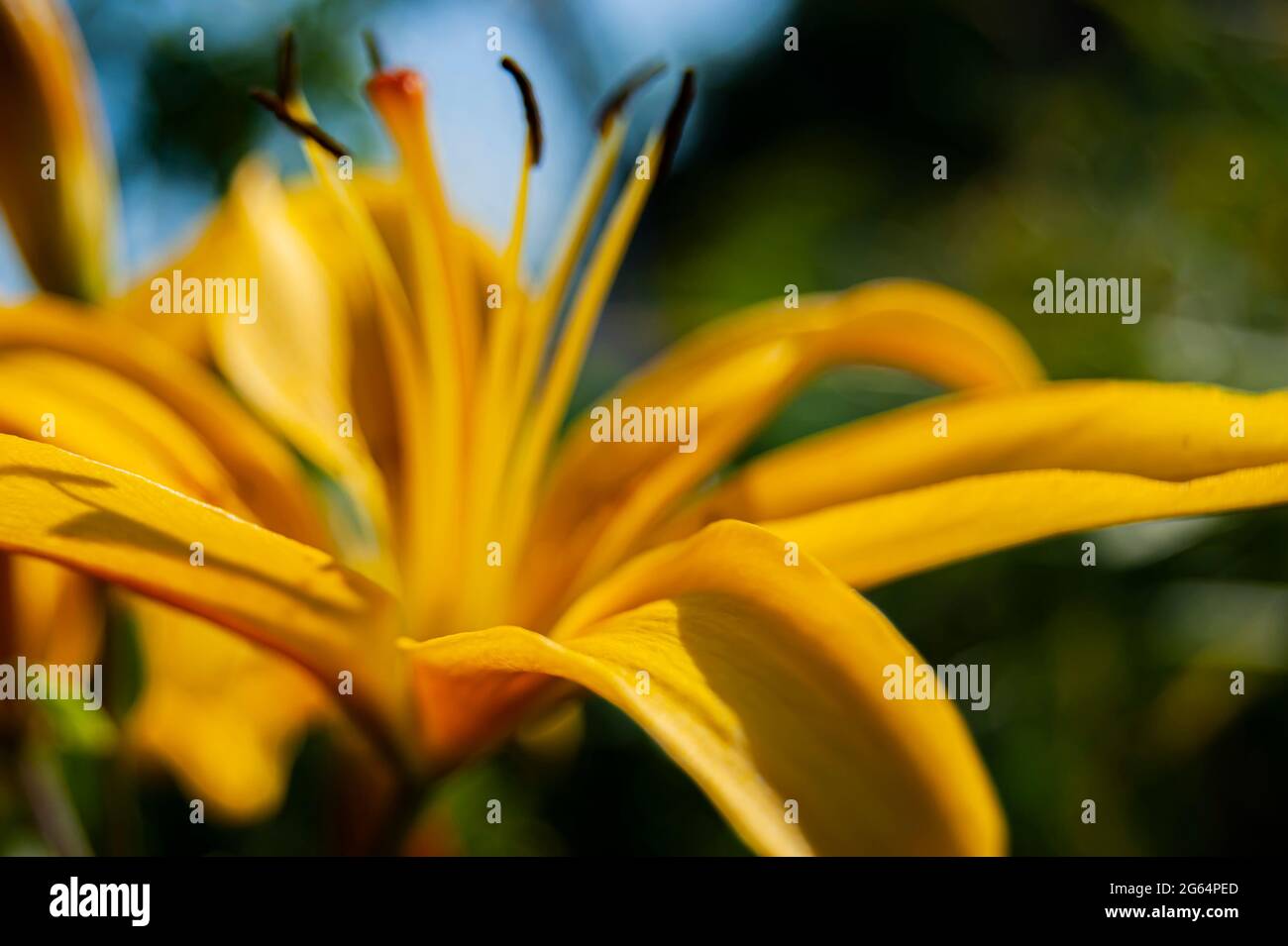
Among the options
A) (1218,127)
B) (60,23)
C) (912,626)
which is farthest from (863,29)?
(60,23)

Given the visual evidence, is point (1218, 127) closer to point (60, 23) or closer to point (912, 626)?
point (912, 626)

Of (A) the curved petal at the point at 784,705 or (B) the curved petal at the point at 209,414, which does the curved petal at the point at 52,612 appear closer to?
(B) the curved petal at the point at 209,414

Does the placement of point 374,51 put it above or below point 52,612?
above

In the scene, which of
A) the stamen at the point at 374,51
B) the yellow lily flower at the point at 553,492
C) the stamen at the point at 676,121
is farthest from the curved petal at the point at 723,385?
the stamen at the point at 374,51

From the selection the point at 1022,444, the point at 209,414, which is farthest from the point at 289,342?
the point at 1022,444

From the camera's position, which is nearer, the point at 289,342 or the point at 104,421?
the point at 104,421

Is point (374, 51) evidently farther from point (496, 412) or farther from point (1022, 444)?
point (1022, 444)

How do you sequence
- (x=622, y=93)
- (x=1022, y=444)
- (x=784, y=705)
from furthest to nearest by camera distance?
(x=622, y=93) < (x=1022, y=444) < (x=784, y=705)
